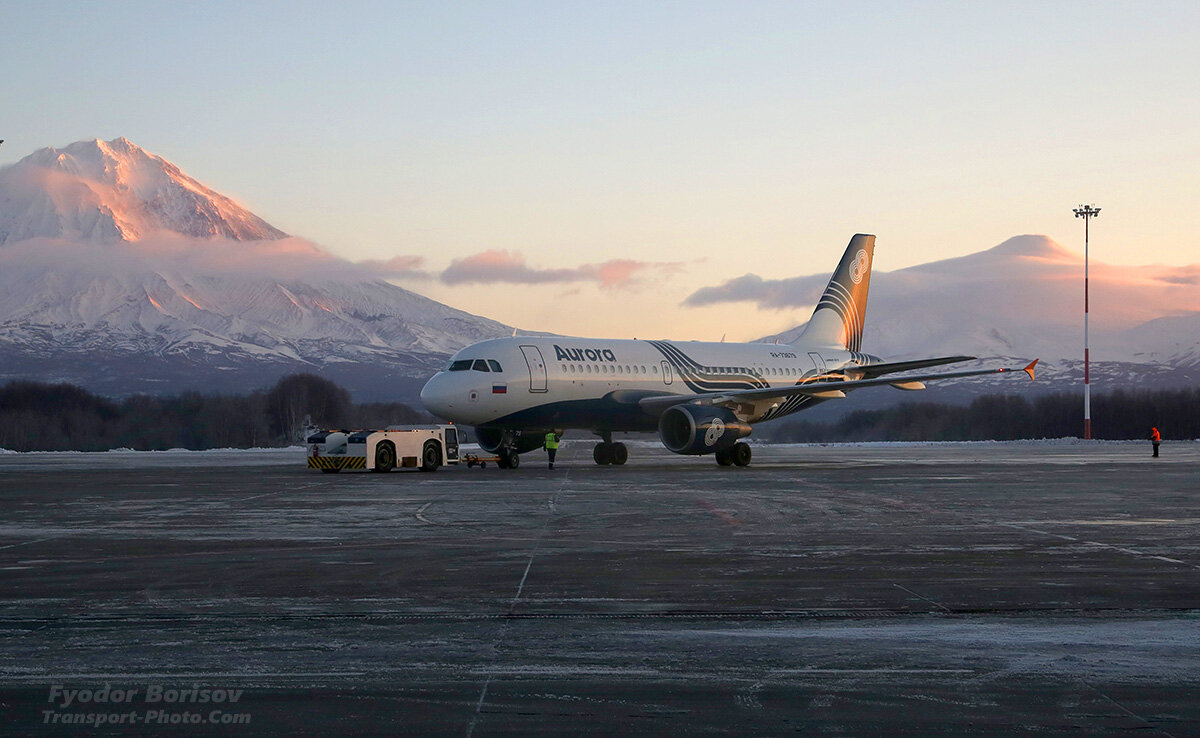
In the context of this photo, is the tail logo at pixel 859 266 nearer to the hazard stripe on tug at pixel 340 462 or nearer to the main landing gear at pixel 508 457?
the main landing gear at pixel 508 457

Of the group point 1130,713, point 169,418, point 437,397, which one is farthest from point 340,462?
point 169,418

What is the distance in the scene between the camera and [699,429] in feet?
121

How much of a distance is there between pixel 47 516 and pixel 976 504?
16311 mm

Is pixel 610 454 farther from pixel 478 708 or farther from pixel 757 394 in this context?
pixel 478 708

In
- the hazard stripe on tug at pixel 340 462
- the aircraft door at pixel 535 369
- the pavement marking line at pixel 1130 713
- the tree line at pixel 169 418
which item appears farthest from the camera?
the tree line at pixel 169 418

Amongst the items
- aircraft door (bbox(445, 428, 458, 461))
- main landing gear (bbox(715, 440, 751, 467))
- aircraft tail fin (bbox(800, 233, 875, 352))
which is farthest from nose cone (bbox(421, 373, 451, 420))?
aircraft tail fin (bbox(800, 233, 875, 352))

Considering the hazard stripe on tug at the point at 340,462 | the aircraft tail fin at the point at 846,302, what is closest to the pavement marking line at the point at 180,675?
the hazard stripe on tug at the point at 340,462

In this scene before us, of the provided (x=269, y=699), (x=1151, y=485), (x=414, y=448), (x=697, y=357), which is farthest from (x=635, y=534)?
(x=697, y=357)

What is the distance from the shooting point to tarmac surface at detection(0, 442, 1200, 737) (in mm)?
6602

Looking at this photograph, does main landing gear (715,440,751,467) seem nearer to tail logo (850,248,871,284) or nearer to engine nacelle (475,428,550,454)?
engine nacelle (475,428,550,454)

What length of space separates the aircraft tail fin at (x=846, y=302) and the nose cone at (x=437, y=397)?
19.6 m

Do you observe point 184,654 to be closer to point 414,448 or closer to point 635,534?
point 635,534

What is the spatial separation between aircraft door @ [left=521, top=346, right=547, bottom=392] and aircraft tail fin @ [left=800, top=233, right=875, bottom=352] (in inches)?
641

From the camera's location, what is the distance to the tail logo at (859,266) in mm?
52066
